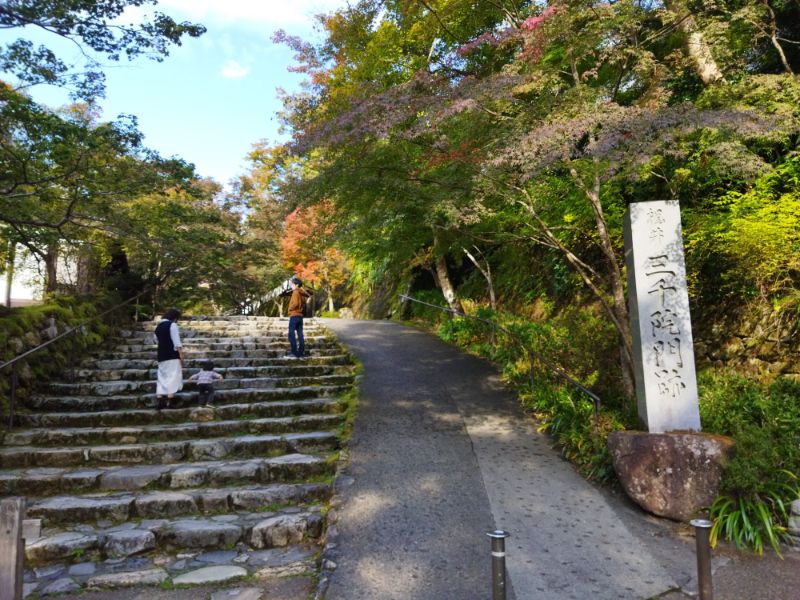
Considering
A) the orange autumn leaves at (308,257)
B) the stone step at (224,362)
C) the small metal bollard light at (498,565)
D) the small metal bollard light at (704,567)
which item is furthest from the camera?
the orange autumn leaves at (308,257)

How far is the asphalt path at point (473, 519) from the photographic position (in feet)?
12.1

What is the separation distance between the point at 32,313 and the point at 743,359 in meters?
11.1

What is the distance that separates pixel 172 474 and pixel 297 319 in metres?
4.25

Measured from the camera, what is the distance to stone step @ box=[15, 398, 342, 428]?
6664 millimetres

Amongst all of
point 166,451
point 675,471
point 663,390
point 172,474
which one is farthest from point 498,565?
point 166,451

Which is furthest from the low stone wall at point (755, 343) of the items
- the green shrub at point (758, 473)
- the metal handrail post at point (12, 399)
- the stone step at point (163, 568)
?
the metal handrail post at point (12, 399)

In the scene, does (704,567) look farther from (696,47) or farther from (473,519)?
(696,47)

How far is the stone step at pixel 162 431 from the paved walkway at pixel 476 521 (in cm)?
82

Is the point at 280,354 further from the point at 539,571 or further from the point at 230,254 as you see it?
the point at 539,571

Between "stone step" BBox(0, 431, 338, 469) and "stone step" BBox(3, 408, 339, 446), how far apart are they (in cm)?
21

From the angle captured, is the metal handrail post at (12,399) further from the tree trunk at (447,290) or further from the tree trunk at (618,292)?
the tree trunk at (447,290)

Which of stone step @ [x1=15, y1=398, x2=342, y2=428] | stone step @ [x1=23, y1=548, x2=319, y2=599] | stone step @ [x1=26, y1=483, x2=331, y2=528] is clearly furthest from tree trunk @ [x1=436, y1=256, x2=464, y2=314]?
stone step @ [x1=23, y1=548, x2=319, y2=599]

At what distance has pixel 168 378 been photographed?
7062mm

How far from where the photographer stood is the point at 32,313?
8.16 m
